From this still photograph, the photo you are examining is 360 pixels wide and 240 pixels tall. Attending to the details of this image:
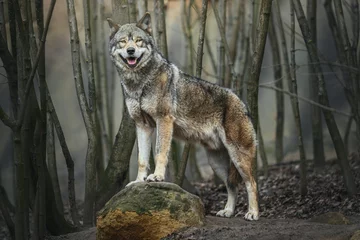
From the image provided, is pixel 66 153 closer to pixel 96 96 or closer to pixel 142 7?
pixel 142 7

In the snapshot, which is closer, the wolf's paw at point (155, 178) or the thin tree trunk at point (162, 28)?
the wolf's paw at point (155, 178)

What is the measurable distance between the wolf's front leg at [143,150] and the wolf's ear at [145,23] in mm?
1175

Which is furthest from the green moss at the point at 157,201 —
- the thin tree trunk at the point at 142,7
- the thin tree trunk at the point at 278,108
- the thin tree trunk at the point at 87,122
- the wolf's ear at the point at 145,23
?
the thin tree trunk at the point at 278,108

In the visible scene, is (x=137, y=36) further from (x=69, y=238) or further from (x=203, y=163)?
(x=203, y=163)

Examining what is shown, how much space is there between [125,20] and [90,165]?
2169 mm

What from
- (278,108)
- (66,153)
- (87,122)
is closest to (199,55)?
(87,122)

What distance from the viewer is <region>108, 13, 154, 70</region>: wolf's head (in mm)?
7668

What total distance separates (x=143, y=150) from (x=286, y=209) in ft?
10.6

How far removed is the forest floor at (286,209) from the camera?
695cm

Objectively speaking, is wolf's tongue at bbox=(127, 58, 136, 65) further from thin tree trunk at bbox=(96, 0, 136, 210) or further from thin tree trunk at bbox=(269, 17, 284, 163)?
thin tree trunk at bbox=(269, 17, 284, 163)

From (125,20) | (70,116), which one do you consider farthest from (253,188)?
(70,116)

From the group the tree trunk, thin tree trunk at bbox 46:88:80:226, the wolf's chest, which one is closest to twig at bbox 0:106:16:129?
the wolf's chest

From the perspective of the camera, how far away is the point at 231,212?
8.24m

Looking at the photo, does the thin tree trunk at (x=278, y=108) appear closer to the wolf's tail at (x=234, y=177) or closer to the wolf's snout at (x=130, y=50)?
the wolf's tail at (x=234, y=177)
